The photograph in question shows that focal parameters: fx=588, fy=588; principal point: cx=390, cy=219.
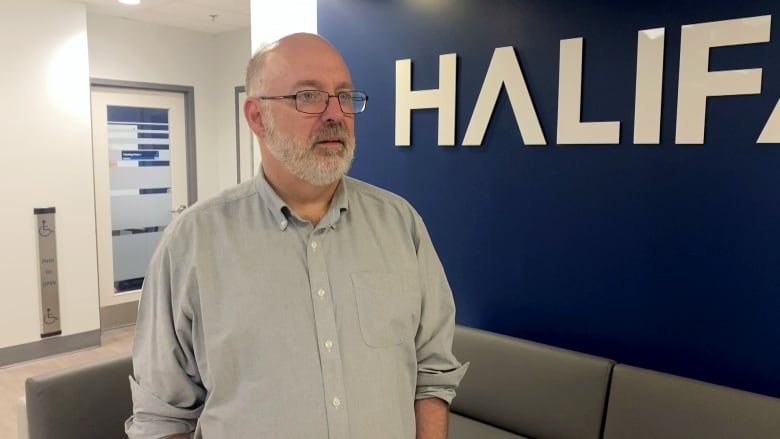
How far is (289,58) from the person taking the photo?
138cm

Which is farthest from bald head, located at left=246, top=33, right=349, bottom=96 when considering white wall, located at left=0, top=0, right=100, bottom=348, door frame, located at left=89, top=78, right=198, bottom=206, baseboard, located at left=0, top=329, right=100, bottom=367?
door frame, located at left=89, top=78, right=198, bottom=206

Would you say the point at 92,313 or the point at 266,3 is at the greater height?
the point at 266,3

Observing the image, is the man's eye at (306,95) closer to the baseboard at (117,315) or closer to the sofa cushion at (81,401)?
the sofa cushion at (81,401)

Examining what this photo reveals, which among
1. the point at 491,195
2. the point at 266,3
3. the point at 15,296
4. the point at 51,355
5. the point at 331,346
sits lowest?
the point at 51,355

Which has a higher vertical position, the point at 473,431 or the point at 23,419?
the point at 23,419

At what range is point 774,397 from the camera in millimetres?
2092

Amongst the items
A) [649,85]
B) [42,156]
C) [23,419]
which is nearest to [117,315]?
[42,156]

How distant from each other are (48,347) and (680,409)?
179 inches

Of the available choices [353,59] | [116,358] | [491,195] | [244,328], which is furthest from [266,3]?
[244,328]

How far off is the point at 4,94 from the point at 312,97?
398 cm

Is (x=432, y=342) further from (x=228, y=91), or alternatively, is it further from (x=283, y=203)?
(x=228, y=91)

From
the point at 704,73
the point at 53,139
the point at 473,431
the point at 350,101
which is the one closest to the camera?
the point at 350,101

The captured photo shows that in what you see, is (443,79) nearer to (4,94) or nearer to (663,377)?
(663,377)

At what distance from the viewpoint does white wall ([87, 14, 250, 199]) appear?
→ 5160mm
